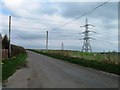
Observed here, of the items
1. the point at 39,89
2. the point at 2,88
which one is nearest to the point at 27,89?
the point at 39,89

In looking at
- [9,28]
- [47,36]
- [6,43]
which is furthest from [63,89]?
[47,36]

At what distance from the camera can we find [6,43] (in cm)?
6825

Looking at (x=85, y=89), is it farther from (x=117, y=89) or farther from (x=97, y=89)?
(x=117, y=89)

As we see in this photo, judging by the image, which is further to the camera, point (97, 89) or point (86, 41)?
point (86, 41)

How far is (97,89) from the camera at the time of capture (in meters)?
13.6

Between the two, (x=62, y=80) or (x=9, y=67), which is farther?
(x=9, y=67)

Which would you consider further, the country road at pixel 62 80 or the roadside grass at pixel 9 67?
the roadside grass at pixel 9 67

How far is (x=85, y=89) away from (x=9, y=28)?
4841 cm

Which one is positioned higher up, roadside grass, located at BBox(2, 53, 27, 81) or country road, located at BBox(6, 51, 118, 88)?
roadside grass, located at BBox(2, 53, 27, 81)

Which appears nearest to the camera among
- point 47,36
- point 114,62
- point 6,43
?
point 114,62

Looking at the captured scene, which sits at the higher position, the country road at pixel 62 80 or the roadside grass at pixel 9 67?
the roadside grass at pixel 9 67

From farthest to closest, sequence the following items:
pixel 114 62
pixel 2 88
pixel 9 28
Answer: pixel 9 28 → pixel 114 62 → pixel 2 88

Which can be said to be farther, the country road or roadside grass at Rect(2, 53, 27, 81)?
roadside grass at Rect(2, 53, 27, 81)

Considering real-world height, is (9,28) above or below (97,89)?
above
